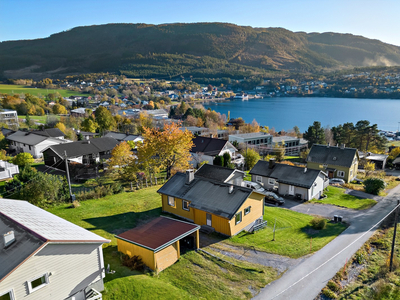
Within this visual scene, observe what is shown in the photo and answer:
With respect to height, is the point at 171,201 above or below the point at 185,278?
above

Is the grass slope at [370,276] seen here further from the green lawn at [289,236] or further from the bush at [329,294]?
the green lawn at [289,236]

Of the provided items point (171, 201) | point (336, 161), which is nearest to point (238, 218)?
point (171, 201)

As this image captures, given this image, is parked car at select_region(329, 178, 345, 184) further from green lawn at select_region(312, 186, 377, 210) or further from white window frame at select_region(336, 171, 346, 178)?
green lawn at select_region(312, 186, 377, 210)

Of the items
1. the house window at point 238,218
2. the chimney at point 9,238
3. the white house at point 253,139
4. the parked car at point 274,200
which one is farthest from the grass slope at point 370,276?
Result: the white house at point 253,139

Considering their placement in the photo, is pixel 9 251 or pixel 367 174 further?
pixel 367 174

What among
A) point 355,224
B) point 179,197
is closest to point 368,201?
point 355,224

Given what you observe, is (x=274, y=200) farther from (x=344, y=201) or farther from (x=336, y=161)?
(x=336, y=161)

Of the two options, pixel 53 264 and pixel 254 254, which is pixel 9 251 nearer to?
pixel 53 264
